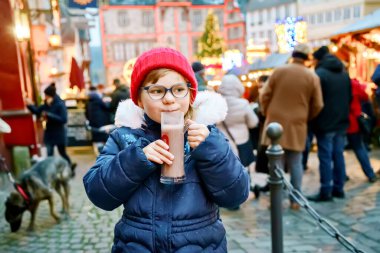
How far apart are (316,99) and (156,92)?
3607mm

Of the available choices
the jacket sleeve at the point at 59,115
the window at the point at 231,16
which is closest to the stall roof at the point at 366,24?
the jacket sleeve at the point at 59,115

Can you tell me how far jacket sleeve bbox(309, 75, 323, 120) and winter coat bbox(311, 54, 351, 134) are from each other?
0.27 metres

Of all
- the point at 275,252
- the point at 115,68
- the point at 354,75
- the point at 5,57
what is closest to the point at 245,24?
the point at 115,68

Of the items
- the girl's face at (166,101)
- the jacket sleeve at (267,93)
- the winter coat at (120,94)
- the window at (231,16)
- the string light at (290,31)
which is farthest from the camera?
the window at (231,16)

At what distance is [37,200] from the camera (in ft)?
14.9

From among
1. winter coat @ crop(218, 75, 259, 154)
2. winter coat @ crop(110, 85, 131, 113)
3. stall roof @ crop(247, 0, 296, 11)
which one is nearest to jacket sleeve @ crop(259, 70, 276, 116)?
winter coat @ crop(218, 75, 259, 154)

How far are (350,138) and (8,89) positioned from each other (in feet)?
22.8

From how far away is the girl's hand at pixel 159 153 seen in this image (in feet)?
4.80

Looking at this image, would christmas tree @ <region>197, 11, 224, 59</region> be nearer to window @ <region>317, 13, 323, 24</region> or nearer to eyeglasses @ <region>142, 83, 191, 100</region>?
window @ <region>317, 13, 323, 24</region>

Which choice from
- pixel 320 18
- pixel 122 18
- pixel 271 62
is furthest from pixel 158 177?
pixel 122 18

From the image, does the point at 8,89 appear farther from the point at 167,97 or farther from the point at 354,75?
the point at 354,75

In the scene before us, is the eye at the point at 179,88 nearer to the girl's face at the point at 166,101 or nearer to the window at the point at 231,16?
the girl's face at the point at 166,101

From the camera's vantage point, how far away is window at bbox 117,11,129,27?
143 ft

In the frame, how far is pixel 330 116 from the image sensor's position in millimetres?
5004
